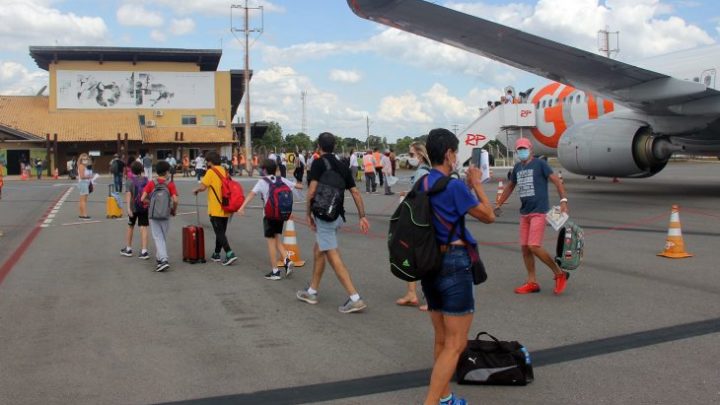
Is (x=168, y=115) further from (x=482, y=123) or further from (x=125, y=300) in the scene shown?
(x=125, y=300)

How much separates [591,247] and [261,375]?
7.02 meters

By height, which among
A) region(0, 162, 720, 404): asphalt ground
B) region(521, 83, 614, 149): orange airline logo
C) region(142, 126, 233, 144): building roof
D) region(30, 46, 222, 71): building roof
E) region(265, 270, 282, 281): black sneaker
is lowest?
region(0, 162, 720, 404): asphalt ground

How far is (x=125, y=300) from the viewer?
7324 millimetres

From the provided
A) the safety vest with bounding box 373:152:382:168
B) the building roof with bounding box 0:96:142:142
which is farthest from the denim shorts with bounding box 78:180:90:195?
the building roof with bounding box 0:96:142:142

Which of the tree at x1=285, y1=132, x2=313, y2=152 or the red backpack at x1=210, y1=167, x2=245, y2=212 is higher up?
the tree at x1=285, y1=132, x2=313, y2=152

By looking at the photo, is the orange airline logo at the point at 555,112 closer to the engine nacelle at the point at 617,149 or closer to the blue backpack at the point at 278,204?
the engine nacelle at the point at 617,149

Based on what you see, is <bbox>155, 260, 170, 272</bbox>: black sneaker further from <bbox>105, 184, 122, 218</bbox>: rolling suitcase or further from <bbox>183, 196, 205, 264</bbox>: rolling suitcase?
<bbox>105, 184, 122, 218</bbox>: rolling suitcase

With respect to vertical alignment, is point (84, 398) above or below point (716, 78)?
below

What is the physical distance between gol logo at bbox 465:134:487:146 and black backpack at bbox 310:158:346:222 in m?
20.1

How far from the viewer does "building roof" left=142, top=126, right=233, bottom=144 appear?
2167 inches

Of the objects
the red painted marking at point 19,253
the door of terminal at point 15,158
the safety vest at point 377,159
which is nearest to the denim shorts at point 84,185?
the red painted marking at point 19,253

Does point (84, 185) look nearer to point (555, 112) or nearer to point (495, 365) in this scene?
point (495, 365)

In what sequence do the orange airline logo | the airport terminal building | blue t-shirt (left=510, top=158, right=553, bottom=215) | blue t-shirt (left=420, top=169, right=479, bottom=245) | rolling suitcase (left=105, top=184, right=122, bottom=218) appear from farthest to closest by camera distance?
1. the airport terminal building
2. the orange airline logo
3. rolling suitcase (left=105, top=184, right=122, bottom=218)
4. blue t-shirt (left=510, top=158, right=553, bottom=215)
5. blue t-shirt (left=420, top=169, right=479, bottom=245)

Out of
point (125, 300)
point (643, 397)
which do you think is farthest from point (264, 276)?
point (643, 397)
